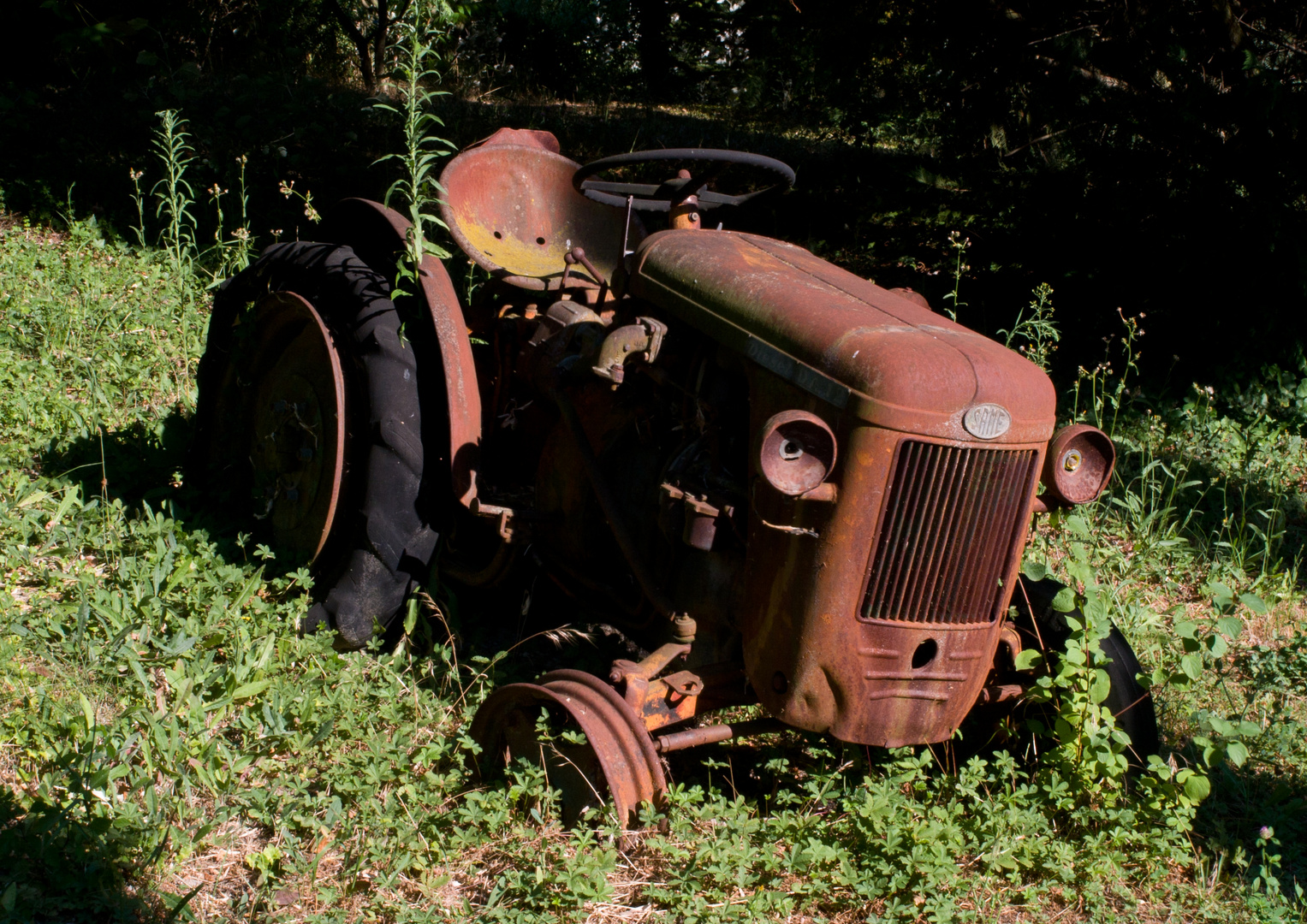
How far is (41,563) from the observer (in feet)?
11.9

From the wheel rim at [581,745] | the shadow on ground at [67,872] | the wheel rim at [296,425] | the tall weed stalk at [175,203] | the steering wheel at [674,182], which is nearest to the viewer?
the shadow on ground at [67,872]

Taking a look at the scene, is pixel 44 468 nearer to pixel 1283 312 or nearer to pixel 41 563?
pixel 41 563

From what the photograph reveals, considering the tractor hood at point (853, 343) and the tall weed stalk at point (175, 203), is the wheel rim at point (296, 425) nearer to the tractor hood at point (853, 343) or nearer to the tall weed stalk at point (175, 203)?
the tractor hood at point (853, 343)

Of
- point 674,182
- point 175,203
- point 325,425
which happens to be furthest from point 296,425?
point 175,203

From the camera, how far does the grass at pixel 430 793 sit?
8.09 feet

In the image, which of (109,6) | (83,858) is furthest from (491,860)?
(109,6)

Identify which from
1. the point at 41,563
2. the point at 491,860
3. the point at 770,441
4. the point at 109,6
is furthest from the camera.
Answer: the point at 109,6

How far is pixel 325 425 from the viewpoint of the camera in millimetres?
3545

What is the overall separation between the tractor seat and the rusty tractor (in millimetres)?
60

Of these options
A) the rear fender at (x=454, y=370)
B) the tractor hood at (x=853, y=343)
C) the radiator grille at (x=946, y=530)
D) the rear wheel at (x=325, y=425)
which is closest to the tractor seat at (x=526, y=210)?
the rear fender at (x=454, y=370)

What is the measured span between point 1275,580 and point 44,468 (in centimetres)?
518

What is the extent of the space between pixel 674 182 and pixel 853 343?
1.16 metres

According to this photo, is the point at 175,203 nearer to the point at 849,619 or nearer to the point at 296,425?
the point at 296,425

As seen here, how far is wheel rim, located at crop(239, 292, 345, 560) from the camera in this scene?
11.4ft
